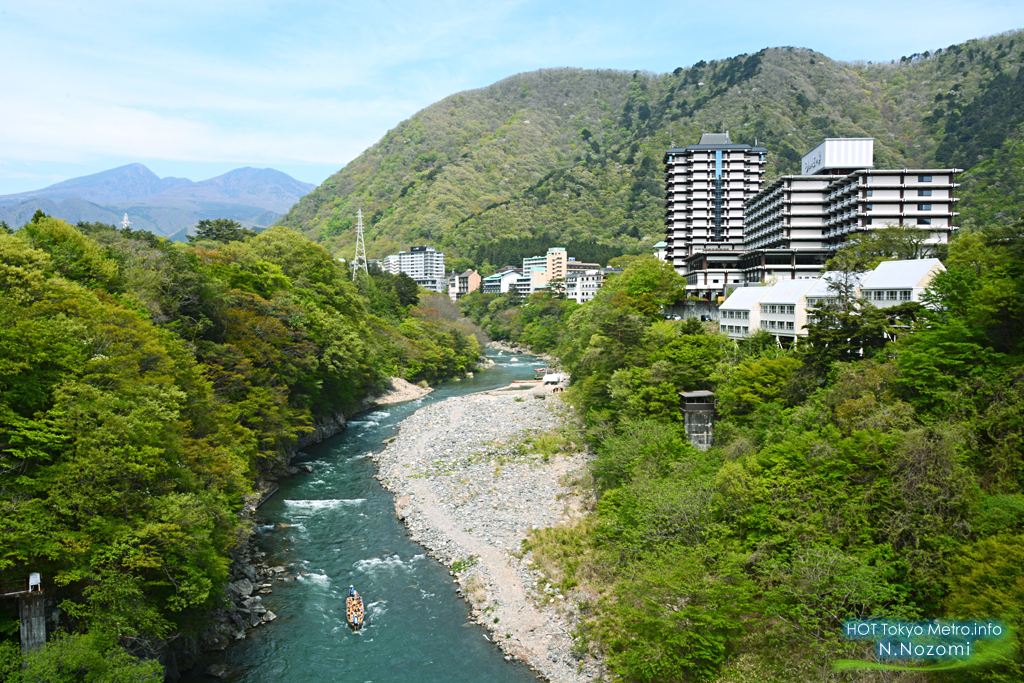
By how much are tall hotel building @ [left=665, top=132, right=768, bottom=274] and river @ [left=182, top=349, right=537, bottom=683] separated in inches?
1857

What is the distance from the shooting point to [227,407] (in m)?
22.9

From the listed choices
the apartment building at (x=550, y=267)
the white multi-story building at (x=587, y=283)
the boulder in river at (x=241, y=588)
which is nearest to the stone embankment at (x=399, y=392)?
the boulder in river at (x=241, y=588)

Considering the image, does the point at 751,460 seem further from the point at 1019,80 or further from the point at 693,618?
the point at 1019,80

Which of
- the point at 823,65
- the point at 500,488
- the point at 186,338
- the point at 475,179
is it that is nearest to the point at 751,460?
the point at 500,488

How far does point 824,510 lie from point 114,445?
17054 millimetres

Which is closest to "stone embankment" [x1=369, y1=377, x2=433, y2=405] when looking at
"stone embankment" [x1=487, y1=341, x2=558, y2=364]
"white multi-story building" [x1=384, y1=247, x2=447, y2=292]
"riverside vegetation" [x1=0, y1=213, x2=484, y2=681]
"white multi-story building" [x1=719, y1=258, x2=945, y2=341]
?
"riverside vegetation" [x1=0, y1=213, x2=484, y2=681]

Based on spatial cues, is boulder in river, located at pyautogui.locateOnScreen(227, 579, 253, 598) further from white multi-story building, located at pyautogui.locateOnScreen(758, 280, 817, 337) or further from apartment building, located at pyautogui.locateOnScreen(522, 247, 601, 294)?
apartment building, located at pyautogui.locateOnScreen(522, 247, 601, 294)

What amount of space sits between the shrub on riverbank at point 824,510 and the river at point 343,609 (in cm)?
334

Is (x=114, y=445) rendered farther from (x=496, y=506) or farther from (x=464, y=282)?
(x=464, y=282)

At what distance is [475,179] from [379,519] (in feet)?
477

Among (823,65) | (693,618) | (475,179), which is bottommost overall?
(693,618)

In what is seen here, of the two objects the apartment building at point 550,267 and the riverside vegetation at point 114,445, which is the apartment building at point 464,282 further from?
the riverside vegetation at point 114,445

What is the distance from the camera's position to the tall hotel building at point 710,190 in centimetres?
6159

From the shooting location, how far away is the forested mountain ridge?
11925 centimetres
